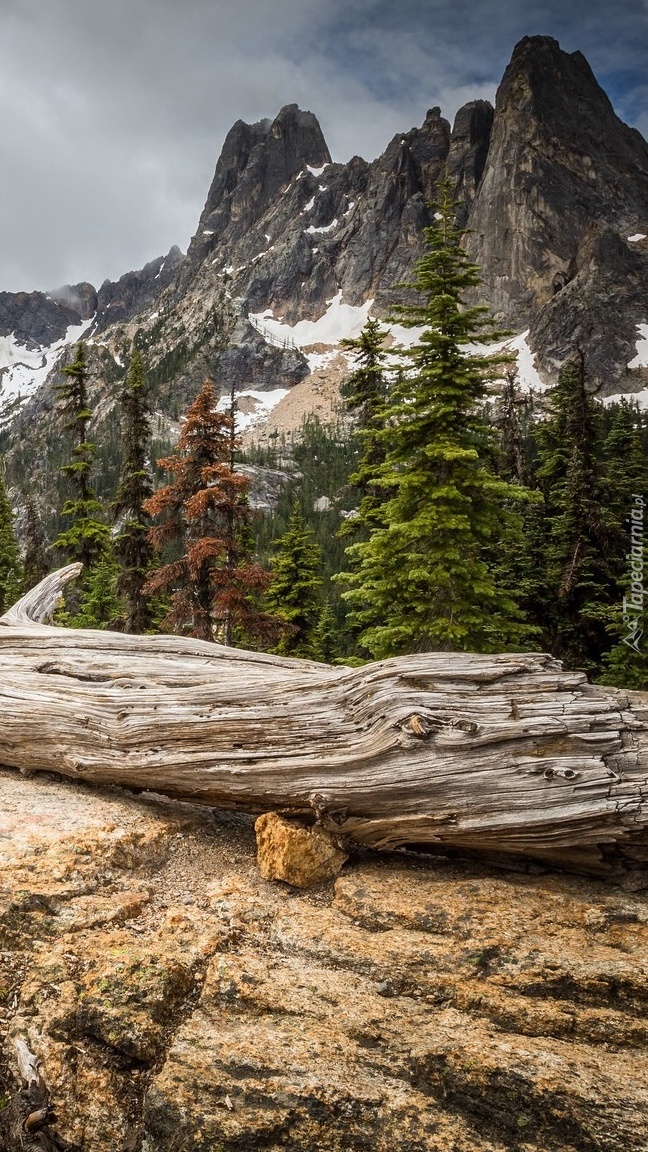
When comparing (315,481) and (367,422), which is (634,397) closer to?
(315,481)

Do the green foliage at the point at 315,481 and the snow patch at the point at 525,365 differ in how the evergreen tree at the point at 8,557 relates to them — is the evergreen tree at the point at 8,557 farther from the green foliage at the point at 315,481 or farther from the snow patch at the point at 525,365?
the snow patch at the point at 525,365

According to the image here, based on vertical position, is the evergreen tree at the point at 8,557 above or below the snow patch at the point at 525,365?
below

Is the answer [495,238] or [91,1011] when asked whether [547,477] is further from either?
[495,238]

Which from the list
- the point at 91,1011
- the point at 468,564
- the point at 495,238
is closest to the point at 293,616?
the point at 468,564

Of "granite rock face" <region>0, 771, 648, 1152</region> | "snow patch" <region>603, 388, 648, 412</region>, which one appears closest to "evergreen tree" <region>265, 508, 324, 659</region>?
"granite rock face" <region>0, 771, 648, 1152</region>

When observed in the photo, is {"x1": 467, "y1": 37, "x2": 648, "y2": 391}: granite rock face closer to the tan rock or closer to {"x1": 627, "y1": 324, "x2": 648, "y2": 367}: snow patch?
{"x1": 627, "y1": 324, "x2": 648, "y2": 367}: snow patch

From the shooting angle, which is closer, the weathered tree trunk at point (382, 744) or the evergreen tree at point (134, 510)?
the weathered tree trunk at point (382, 744)

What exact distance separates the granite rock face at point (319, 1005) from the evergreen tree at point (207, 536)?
1005cm

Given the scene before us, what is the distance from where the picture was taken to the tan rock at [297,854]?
525 cm

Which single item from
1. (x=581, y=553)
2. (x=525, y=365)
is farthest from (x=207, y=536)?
(x=525, y=365)

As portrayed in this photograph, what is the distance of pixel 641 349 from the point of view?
166 metres

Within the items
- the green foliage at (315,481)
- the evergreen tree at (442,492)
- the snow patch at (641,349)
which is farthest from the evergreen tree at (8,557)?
the snow patch at (641,349)

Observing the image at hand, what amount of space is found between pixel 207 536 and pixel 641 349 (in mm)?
187575

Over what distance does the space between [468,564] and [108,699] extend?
7211 millimetres
